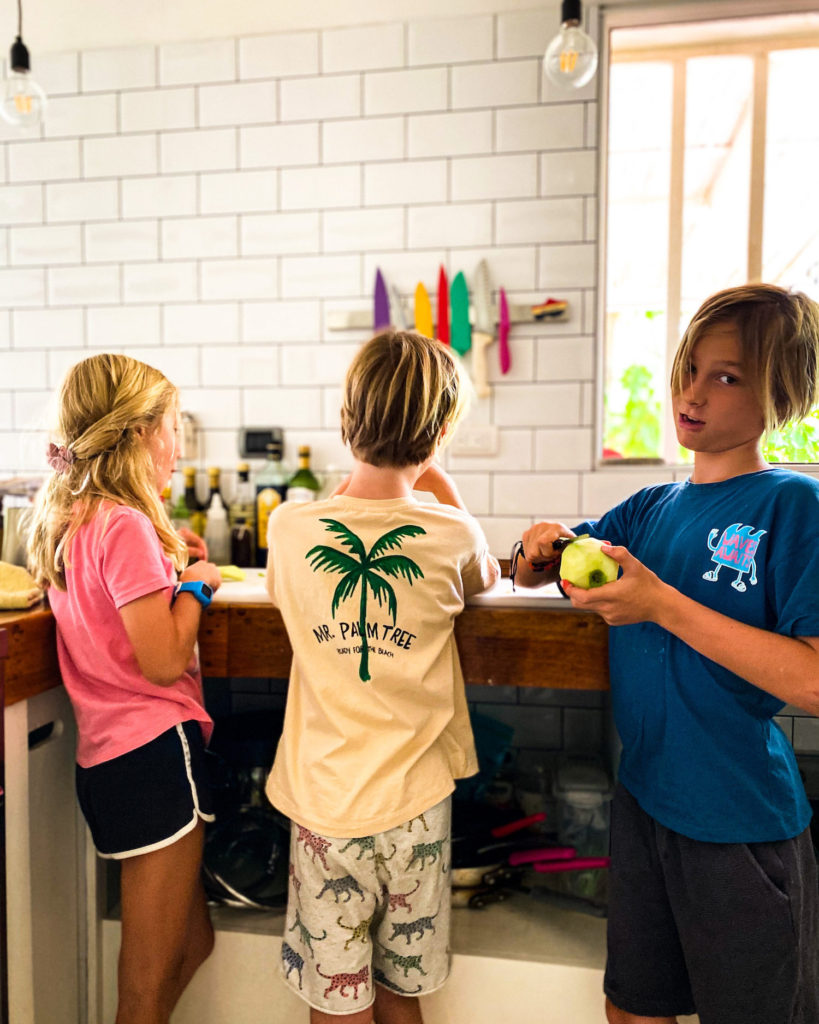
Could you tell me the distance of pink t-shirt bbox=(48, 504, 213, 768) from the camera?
0.98 m

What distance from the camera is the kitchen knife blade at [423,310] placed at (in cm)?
177

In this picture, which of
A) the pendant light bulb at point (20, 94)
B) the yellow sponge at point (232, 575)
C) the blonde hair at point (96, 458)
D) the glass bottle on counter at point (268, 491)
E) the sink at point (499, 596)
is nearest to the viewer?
the blonde hair at point (96, 458)

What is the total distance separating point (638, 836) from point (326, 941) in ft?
1.41

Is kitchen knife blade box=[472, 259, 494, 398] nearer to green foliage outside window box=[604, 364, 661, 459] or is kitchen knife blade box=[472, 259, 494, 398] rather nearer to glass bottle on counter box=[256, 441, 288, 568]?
green foliage outside window box=[604, 364, 661, 459]

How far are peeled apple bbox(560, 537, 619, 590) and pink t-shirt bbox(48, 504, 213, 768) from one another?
0.53 metres

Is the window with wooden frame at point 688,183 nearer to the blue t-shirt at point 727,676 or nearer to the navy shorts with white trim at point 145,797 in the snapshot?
the blue t-shirt at point 727,676

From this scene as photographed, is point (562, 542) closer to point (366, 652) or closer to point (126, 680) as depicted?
point (366, 652)

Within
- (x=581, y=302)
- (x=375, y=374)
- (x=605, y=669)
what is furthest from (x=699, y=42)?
(x=605, y=669)

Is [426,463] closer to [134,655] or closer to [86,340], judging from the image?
[134,655]

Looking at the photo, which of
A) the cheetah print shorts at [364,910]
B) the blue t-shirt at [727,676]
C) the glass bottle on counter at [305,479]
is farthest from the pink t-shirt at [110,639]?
the glass bottle on counter at [305,479]

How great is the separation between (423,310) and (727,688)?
118cm

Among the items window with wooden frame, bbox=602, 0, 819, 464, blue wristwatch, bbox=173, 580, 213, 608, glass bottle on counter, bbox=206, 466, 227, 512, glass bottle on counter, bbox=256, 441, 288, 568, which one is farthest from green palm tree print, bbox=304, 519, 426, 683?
window with wooden frame, bbox=602, 0, 819, 464

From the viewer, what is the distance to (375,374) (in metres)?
0.99

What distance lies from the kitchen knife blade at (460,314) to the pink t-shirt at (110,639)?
38.1 inches
